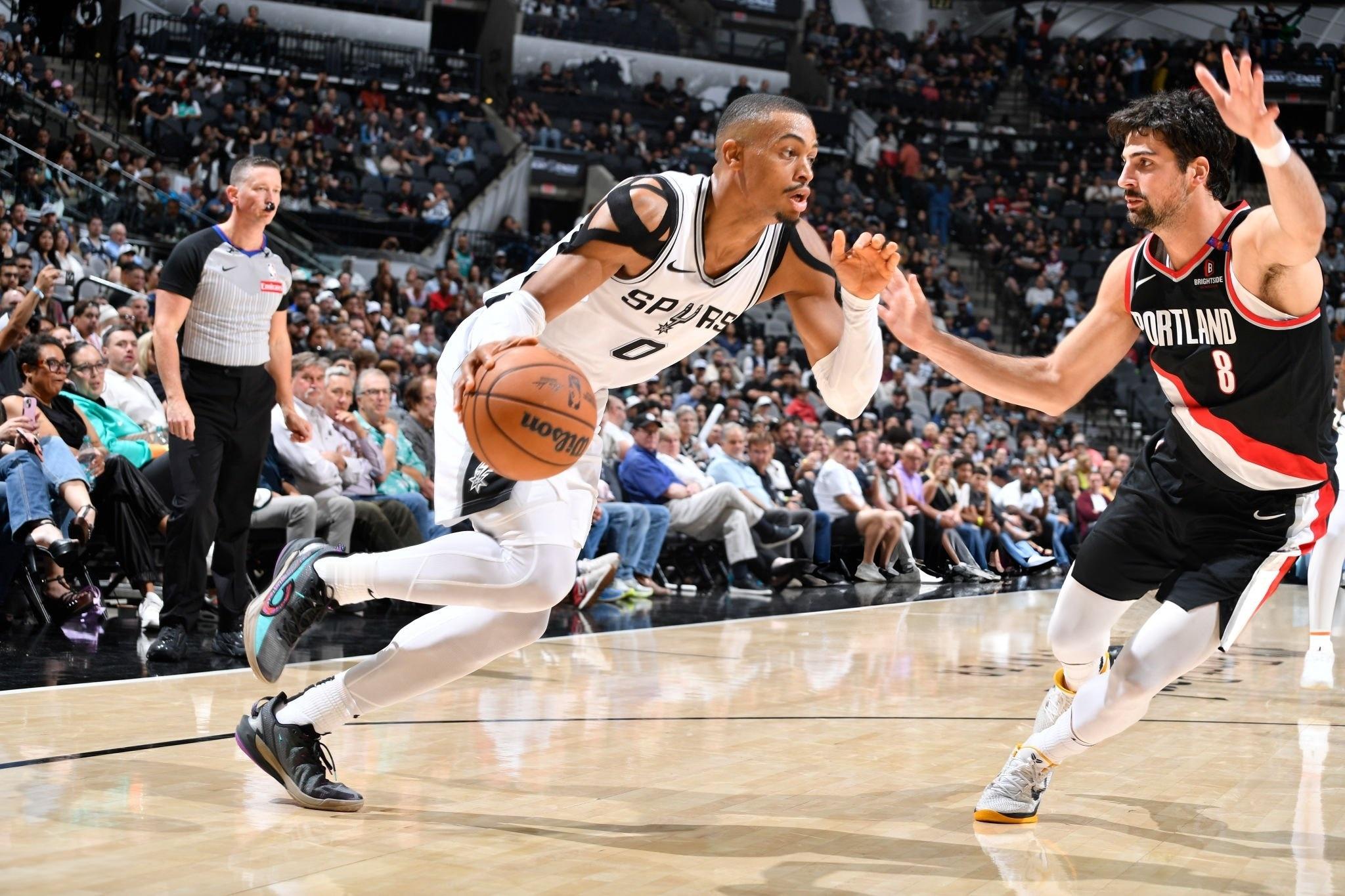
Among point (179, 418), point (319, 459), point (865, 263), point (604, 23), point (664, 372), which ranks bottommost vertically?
point (664, 372)

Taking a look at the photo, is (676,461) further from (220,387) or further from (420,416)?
(220,387)

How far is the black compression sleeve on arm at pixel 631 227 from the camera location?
315 cm

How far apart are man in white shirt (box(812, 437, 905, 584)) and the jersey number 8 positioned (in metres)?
7.42

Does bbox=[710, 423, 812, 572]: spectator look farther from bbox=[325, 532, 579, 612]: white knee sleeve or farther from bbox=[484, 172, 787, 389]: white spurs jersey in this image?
bbox=[325, 532, 579, 612]: white knee sleeve

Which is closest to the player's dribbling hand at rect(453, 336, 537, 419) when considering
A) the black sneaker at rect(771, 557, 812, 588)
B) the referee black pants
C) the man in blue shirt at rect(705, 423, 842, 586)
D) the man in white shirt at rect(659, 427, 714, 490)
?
the referee black pants

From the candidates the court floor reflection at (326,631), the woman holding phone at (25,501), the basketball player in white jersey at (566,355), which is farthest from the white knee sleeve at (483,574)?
the woman holding phone at (25,501)

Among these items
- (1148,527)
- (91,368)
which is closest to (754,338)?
(91,368)

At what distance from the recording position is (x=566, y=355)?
3.39m

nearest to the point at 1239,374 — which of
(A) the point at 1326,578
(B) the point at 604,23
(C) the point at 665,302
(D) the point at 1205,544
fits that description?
(D) the point at 1205,544

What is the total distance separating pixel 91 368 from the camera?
21.6 ft

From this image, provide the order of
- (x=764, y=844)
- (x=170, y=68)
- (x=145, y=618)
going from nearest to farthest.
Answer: (x=764, y=844) < (x=145, y=618) < (x=170, y=68)

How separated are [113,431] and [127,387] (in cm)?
44

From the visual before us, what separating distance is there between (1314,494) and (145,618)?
15.5 feet

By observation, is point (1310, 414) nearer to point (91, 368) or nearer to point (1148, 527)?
point (1148, 527)
